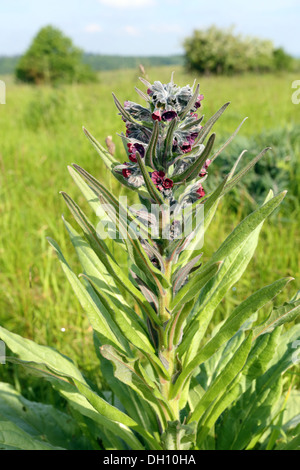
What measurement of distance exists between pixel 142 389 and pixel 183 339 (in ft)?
0.71

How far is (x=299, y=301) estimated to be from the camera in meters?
1.36

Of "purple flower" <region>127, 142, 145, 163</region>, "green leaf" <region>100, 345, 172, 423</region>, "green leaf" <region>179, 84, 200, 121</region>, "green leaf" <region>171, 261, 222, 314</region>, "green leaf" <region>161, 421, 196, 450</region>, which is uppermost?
"green leaf" <region>179, 84, 200, 121</region>

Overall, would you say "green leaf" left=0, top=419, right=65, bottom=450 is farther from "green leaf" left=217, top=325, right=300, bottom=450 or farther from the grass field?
"green leaf" left=217, top=325, right=300, bottom=450

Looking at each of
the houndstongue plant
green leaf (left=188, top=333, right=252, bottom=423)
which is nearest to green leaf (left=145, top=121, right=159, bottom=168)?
the houndstongue plant

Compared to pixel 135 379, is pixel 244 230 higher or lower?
higher

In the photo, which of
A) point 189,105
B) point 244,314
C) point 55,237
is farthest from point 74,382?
point 55,237

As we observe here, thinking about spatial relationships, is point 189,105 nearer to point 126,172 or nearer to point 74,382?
point 126,172

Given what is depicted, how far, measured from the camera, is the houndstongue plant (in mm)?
1184

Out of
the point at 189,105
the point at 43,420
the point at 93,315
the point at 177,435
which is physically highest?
the point at 189,105

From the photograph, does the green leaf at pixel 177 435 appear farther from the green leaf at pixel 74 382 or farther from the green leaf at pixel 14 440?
the green leaf at pixel 14 440

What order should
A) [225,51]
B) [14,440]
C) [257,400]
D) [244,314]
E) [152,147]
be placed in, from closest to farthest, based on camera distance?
[152,147] → [244,314] → [14,440] → [257,400] → [225,51]

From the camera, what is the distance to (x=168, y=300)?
4.55 ft
